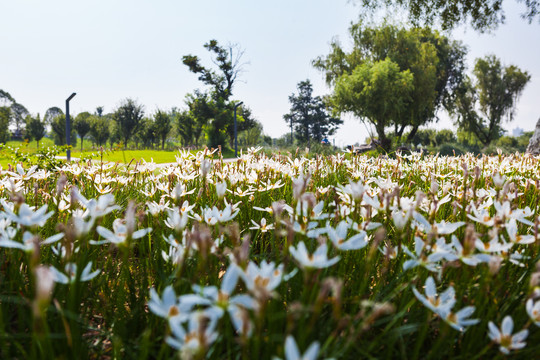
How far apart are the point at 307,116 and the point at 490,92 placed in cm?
2966

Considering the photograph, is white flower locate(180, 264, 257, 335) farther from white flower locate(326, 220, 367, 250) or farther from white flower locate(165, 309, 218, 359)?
white flower locate(326, 220, 367, 250)

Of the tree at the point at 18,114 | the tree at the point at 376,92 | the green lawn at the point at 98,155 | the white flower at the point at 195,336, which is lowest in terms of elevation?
the white flower at the point at 195,336

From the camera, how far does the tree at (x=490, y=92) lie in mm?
29031

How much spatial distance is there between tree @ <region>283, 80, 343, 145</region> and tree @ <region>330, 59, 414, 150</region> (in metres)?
32.1

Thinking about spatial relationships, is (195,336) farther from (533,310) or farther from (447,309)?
(533,310)

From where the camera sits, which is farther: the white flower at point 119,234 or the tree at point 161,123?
the tree at point 161,123

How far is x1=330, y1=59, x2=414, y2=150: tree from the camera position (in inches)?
803

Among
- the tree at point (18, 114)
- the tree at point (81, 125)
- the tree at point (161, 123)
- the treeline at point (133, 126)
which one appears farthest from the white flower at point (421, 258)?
the tree at point (18, 114)

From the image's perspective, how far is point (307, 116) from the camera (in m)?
55.2

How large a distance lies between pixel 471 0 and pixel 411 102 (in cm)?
1138

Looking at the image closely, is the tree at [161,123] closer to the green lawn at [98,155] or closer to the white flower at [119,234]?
the green lawn at [98,155]

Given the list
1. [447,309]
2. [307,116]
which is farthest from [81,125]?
[447,309]

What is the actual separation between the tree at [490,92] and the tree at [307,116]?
26.6 m

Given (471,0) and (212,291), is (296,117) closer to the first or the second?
(471,0)
